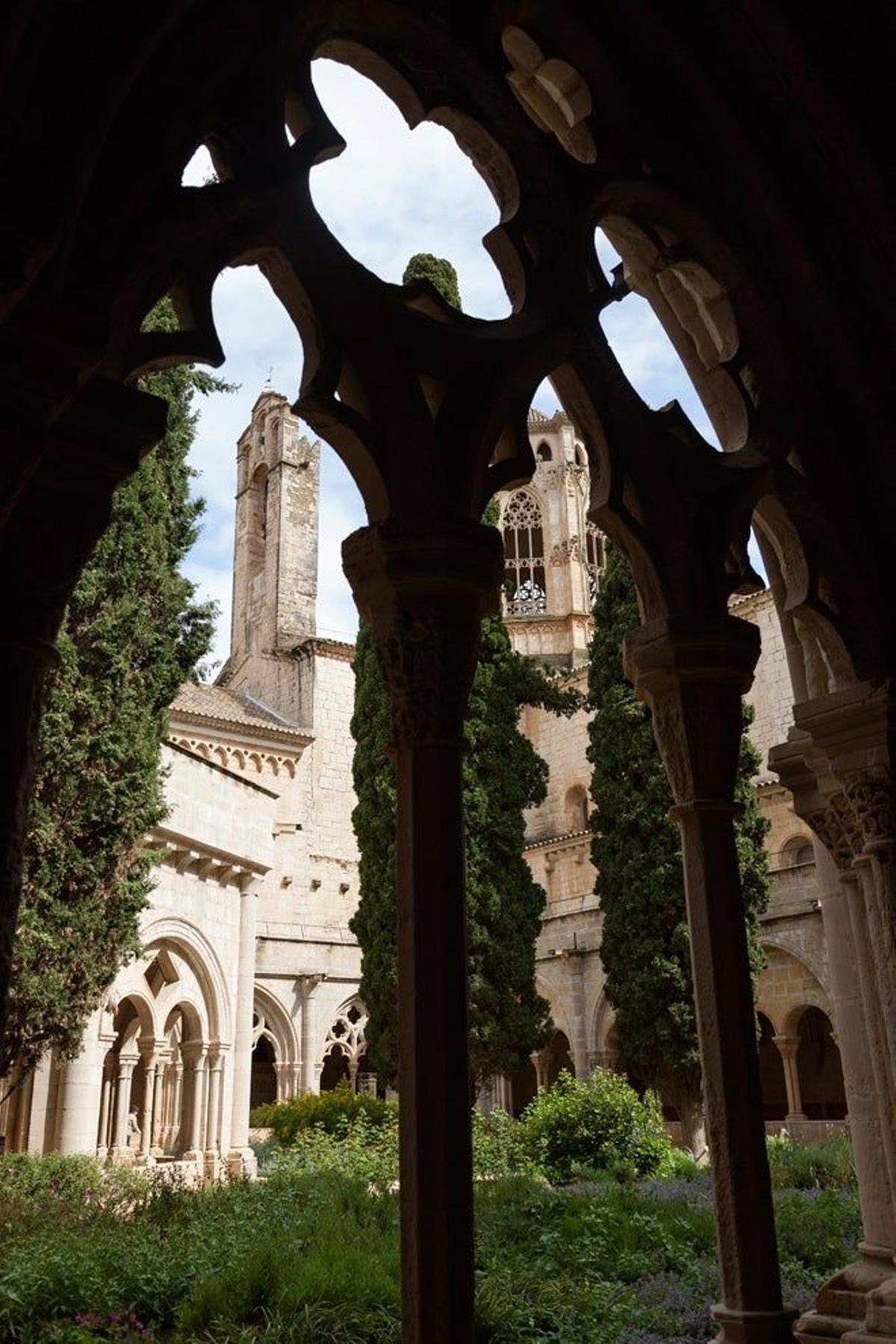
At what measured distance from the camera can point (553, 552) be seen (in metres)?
34.7

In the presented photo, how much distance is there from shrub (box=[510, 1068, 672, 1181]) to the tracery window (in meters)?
24.4

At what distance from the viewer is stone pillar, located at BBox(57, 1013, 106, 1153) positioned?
9375 mm

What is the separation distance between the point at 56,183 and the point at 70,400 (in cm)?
38

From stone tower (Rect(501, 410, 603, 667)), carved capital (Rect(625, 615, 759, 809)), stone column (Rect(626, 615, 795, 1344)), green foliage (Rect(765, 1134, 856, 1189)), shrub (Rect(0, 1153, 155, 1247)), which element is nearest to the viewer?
stone column (Rect(626, 615, 795, 1344))

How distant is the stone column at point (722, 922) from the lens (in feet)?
9.16

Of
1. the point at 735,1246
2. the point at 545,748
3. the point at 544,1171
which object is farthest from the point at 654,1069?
the point at 545,748

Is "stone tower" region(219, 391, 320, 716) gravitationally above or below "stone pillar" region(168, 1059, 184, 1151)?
above

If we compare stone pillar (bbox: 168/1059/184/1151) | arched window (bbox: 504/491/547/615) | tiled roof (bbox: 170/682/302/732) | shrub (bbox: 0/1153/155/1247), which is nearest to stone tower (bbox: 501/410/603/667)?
arched window (bbox: 504/491/547/615)

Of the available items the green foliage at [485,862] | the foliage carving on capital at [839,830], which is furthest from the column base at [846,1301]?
the green foliage at [485,862]

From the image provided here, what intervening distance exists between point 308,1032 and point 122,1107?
25.5 ft

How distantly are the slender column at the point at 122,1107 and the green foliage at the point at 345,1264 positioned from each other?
11.9 ft

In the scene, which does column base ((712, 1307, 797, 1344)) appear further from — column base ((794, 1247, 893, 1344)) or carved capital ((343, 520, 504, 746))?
carved capital ((343, 520, 504, 746))

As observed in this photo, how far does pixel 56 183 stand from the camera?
2.09m

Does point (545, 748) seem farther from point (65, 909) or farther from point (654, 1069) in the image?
point (65, 909)
